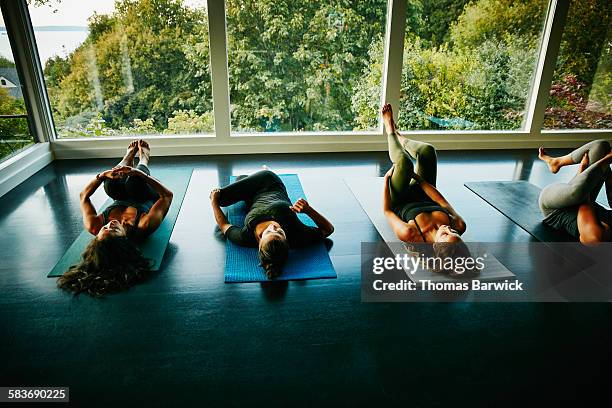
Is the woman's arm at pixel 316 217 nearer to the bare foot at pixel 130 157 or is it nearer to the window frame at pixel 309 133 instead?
the bare foot at pixel 130 157

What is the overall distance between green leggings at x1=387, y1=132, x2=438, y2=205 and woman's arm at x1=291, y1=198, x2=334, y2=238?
51 centimetres

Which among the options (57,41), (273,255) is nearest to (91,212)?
(273,255)

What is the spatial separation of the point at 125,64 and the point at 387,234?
334 centimetres

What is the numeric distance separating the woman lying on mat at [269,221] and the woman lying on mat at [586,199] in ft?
5.20

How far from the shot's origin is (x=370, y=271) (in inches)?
101

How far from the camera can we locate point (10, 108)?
13.7 ft

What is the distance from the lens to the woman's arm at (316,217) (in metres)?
2.68

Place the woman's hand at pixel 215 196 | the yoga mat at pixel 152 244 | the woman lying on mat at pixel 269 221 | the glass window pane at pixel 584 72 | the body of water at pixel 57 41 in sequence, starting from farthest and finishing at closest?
the glass window pane at pixel 584 72, the body of water at pixel 57 41, the woman's hand at pixel 215 196, the yoga mat at pixel 152 244, the woman lying on mat at pixel 269 221

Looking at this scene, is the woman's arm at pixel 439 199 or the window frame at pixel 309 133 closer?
the woman's arm at pixel 439 199

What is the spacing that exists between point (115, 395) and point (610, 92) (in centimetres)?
631

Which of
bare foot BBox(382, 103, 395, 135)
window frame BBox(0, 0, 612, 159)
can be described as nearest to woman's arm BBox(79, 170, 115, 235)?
bare foot BBox(382, 103, 395, 135)

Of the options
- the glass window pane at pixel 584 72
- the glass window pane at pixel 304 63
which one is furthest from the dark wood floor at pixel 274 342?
the glass window pane at pixel 584 72

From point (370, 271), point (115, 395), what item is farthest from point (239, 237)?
point (115, 395)

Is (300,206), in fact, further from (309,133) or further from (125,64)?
(125,64)
